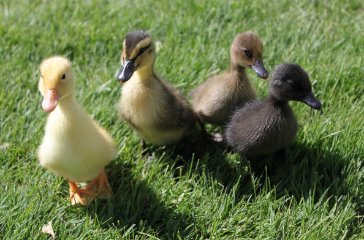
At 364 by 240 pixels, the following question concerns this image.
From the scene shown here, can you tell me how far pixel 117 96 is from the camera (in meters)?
4.54

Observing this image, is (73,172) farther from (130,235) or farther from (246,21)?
(246,21)

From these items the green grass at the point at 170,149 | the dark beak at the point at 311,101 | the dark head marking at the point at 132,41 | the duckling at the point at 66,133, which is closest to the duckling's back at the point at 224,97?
the green grass at the point at 170,149

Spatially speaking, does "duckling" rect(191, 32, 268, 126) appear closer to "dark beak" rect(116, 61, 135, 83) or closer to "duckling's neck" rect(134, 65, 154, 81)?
"duckling's neck" rect(134, 65, 154, 81)

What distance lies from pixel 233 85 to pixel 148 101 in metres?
0.57

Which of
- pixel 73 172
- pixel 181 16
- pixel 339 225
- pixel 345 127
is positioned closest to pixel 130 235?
pixel 73 172

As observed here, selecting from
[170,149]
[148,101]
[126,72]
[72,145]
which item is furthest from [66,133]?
[170,149]

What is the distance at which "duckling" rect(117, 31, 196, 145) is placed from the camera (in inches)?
145

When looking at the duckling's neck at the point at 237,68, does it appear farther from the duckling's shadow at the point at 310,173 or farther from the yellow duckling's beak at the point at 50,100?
the yellow duckling's beak at the point at 50,100

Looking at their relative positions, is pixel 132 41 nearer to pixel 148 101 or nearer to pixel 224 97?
pixel 148 101

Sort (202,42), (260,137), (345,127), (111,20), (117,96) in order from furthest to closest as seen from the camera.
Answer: (111,20), (202,42), (117,96), (345,127), (260,137)

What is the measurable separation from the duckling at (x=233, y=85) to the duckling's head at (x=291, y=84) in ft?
0.71

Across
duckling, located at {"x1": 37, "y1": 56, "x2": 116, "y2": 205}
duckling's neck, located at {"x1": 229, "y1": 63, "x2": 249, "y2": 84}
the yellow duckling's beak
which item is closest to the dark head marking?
duckling, located at {"x1": 37, "y1": 56, "x2": 116, "y2": 205}

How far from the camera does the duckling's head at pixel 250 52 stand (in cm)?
380

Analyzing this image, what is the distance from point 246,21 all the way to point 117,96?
1392 millimetres
